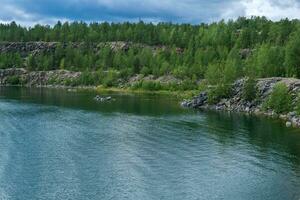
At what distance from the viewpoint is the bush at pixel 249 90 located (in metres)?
173

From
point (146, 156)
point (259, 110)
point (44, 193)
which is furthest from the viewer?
point (259, 110)

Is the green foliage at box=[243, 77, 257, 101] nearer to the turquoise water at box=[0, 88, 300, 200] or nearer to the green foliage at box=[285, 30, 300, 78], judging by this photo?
the turquoise water at box=[0, 88, 300, 200]

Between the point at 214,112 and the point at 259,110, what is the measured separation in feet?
47.9

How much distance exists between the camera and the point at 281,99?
6112 inches

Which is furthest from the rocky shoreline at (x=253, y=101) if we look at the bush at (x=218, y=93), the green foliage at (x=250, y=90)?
the bush at (x=218, y=93)

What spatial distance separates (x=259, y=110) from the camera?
167125 millimetres

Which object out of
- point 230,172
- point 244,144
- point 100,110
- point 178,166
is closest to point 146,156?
point 178,166

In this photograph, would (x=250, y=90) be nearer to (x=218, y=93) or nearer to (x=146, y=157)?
(x=218, y=93)

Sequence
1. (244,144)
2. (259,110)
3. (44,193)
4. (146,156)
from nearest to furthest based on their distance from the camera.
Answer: (44,193) → (146,156) → (244,144) → (259,110)

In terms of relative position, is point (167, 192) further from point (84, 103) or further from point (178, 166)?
point (84, 103)

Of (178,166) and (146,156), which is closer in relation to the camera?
(178,166)

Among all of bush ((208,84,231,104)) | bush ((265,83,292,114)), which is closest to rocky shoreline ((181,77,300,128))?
bush ((208,84,231,104))

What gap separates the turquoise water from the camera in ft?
252

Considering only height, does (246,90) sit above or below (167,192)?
above
